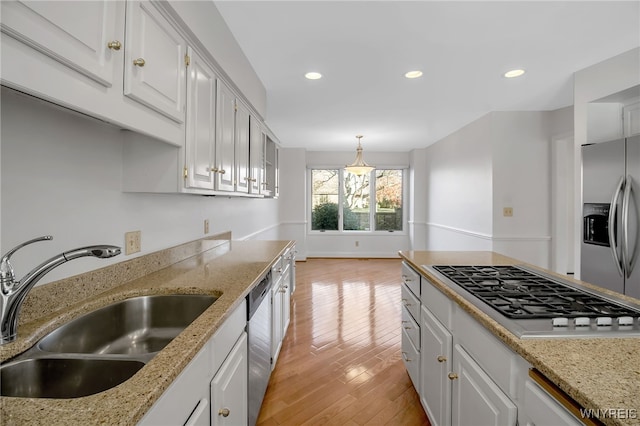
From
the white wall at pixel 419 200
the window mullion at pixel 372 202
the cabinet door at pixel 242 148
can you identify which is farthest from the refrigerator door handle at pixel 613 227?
the window mullion at pixel 372 202

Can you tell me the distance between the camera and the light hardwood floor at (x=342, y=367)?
1.91 metres

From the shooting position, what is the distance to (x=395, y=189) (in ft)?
23.6

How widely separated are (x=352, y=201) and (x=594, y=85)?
4806 mm

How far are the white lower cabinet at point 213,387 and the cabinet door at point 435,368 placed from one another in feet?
3.15

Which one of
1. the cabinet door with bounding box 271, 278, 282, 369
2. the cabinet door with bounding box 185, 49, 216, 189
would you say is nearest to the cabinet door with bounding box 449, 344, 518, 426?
the cabinet door with bounding box 271, 278, 282, 369

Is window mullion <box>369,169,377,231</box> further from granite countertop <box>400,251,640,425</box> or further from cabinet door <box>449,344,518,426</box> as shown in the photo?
granite countertop <box>400,251,640,425</box>

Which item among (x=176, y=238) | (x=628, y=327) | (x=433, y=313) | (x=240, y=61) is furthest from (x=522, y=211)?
(x=176, y=238)

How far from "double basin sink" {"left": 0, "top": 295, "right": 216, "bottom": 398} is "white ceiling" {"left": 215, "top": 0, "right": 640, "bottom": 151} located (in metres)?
1.81

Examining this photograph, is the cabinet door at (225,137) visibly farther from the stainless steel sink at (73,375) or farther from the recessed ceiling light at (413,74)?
the recessed ceiling light at (413,74)

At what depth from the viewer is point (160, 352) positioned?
852 mm

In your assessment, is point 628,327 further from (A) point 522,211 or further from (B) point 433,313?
(A) point 522,211

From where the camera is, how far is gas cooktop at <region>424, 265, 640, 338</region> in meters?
0.98

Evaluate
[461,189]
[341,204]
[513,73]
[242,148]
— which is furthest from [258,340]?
[341,204]

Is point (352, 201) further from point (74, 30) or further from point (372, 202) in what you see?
point (74, 30)
